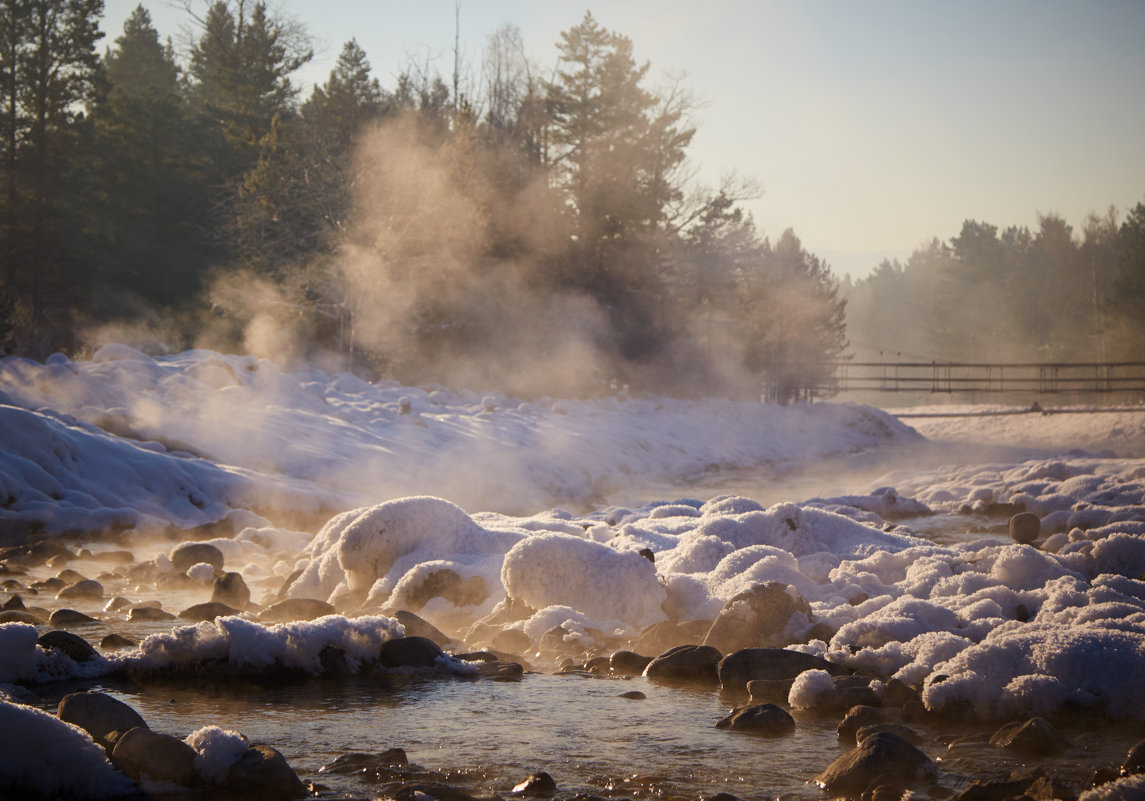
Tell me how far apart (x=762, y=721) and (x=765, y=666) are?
806mm

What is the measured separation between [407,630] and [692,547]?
2.46m

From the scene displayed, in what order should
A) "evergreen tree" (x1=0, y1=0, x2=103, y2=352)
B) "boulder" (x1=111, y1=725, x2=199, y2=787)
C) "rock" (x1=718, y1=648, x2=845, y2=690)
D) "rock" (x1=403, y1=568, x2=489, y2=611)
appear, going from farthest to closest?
"evergreen tree" (x1=0, y1=0, x2=103, y2=352) → "rock" (x1=403, y1=568, x2=489, y2=611) → "rock" (x1=718, y1=648, x2=845, y2=690) → "boulder" (x1=111, y1=725, x2=199, y2=787)

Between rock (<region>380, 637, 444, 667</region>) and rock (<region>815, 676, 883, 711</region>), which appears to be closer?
rock (<region>815, 676, 883, 711</region>)

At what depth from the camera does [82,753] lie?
319cm

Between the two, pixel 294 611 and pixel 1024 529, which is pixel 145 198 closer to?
pixel 294 611

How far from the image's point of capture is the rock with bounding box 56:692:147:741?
3.63 meters

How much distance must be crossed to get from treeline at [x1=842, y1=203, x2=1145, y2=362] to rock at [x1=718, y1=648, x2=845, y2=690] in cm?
4420

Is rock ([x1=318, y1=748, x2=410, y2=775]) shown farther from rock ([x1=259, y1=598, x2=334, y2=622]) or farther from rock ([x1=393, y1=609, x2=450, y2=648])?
rock ([x1=259, y1=598, x2=334, y2=622])

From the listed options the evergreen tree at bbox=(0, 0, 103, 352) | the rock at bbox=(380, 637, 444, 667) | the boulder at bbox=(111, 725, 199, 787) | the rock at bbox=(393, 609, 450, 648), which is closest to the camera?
the boulder at bbox=(111, 725, 199, 787)

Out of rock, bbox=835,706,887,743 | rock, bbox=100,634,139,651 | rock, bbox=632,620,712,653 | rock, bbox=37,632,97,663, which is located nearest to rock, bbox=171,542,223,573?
rock, bbox=100,634,139,651

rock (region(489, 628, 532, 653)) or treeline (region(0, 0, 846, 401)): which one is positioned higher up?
treeline (region(0, 0, 846, 401))

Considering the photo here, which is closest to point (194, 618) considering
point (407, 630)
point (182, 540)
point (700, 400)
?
point (407, 630)

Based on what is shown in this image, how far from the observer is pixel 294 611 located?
6.45 m

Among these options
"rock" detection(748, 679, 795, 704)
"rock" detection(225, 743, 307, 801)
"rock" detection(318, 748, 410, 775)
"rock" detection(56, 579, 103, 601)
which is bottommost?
"rock" detection(56, 579, 103, 601)
